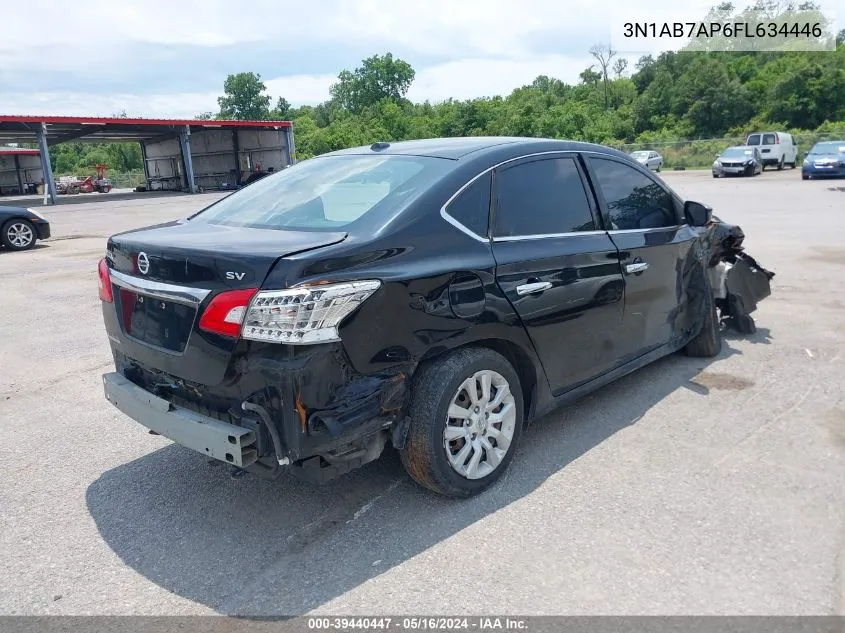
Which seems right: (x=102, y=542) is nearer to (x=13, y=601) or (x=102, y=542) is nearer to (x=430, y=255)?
(x=13, y=601)

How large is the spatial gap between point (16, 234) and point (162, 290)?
43.7 ft

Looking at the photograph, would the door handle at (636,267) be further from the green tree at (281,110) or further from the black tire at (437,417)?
the green tree at (281,110)

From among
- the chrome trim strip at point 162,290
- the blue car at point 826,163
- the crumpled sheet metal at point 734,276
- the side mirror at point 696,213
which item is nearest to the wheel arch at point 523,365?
the chrome trim strip at point 162,290

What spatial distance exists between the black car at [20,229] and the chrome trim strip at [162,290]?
1271cm

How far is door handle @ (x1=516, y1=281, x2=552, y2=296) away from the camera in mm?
3518

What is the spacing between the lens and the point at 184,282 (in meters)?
3.00

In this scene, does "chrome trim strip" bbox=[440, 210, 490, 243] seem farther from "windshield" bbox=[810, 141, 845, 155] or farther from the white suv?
the white suv

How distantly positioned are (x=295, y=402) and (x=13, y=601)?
1.42m

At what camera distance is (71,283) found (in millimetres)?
10086

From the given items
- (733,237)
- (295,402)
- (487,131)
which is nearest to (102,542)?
(295,402)

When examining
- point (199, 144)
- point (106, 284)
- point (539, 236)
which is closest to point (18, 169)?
point (199, 144)

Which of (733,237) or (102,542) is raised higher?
(733,237)

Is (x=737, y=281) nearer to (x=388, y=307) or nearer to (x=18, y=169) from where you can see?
(x=388, y=307)

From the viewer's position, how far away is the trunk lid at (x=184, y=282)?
2867 millimetres
